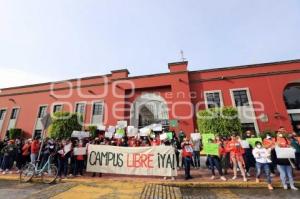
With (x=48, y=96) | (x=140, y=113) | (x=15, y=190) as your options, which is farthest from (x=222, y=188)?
(x=48, y=96)

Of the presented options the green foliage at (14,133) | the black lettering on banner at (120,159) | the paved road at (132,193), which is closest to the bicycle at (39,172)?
the paved road at (132,193)

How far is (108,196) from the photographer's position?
5848mm

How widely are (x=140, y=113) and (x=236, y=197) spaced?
16651 millimetres

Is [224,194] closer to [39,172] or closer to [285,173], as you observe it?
[285,173]

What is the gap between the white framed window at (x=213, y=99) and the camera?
20.8m

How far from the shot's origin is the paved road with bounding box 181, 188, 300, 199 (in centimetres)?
610

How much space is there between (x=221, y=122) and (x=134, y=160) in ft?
33.4

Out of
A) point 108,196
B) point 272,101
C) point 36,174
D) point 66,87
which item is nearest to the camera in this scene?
point 108,196

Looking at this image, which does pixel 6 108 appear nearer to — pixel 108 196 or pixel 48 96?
pixel 48 96

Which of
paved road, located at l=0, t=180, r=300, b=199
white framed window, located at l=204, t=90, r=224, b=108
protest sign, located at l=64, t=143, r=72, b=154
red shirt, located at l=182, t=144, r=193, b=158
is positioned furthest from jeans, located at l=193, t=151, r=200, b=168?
white framed window, located at l=204, t=90, r=224, b=108

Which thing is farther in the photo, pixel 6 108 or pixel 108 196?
pixel 6 108

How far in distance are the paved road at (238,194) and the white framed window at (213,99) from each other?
14.3 m

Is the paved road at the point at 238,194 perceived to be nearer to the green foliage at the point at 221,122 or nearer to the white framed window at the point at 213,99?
the green foliage at the point at 221,122

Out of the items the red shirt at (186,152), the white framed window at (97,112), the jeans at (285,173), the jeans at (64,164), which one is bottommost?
the jeans at (285,173)
